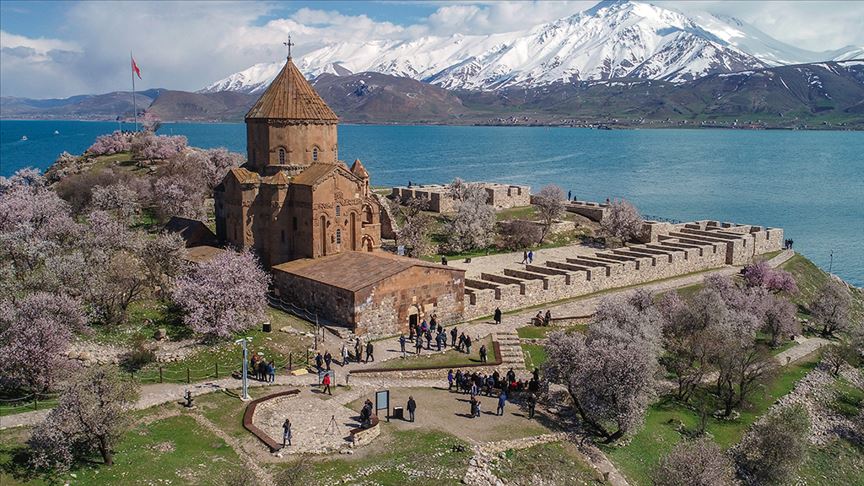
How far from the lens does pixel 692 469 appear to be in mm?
A: 22219

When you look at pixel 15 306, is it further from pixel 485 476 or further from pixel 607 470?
pixel 607 470

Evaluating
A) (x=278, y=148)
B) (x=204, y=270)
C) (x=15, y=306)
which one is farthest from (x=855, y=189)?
(x=15, y=306)

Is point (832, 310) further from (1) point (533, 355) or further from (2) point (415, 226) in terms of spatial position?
(2) point (415, 226)

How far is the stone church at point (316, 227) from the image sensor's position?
33438mm

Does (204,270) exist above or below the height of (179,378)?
above

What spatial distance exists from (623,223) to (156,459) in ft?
143

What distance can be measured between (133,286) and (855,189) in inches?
4607

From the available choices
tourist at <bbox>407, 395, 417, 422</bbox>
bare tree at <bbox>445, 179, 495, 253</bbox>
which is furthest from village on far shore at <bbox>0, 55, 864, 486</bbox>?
bare tree at <bbox>445, 179, 495, 253</bbox>

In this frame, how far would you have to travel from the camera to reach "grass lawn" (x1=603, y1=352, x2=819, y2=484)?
26141mm

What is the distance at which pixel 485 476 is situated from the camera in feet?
72.4

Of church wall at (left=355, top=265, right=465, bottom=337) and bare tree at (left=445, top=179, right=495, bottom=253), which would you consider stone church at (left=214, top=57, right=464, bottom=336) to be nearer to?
church wall at (left=355, top=265, right=465, bottom=337)

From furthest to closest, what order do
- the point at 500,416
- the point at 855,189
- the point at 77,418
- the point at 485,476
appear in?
the point at 855,189, the point at 500,416, the point at 485,476, the point at 77,418

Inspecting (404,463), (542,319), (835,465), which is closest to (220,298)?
(404,463)

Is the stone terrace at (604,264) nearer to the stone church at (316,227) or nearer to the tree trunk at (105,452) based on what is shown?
the stone church at (316,227)
